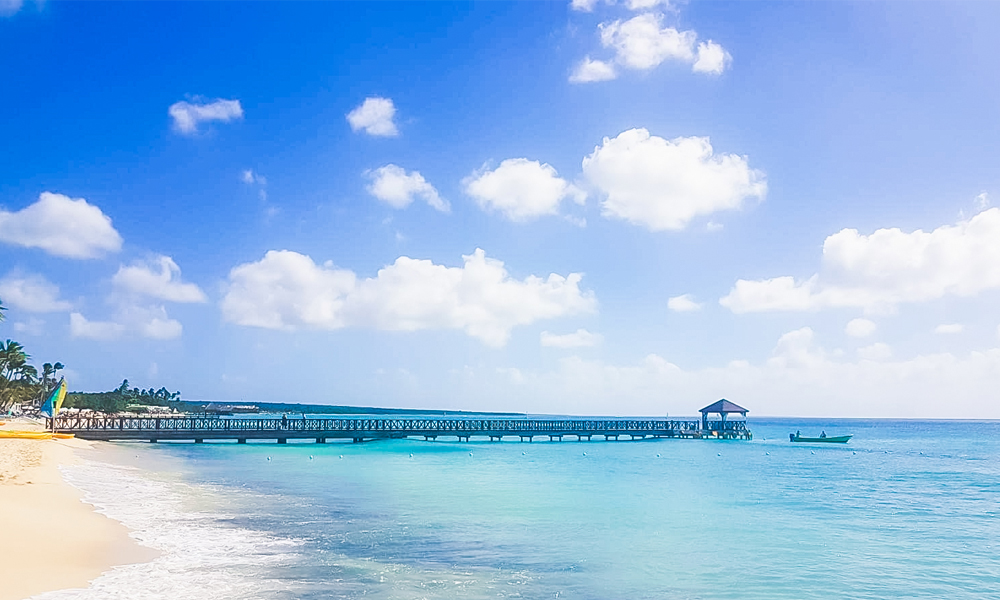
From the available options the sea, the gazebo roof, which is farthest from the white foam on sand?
the gazebo roof

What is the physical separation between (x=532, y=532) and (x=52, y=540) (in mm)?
10629

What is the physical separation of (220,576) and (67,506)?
8452 millimetres

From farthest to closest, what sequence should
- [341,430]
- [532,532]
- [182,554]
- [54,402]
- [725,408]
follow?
[725,408] → [341,430] → [54,402] → [532,532] → [182,554]

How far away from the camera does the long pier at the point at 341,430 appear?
49128mm

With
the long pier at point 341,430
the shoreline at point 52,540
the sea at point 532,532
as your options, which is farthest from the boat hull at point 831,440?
the shoreline at point 52,540

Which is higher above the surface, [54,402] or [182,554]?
[54,402]

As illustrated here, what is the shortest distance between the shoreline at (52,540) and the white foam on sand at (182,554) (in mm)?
341

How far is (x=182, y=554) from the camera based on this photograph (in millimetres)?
13500

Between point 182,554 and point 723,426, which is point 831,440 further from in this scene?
point 182,554

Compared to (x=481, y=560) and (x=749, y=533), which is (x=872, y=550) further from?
(x=481, y=560)

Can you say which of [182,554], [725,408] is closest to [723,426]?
[725,408]

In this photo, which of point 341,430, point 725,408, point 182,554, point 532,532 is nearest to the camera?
point 182,554

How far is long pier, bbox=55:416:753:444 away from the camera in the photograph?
49.1m

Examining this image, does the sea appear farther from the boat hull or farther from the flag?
the boat hull
